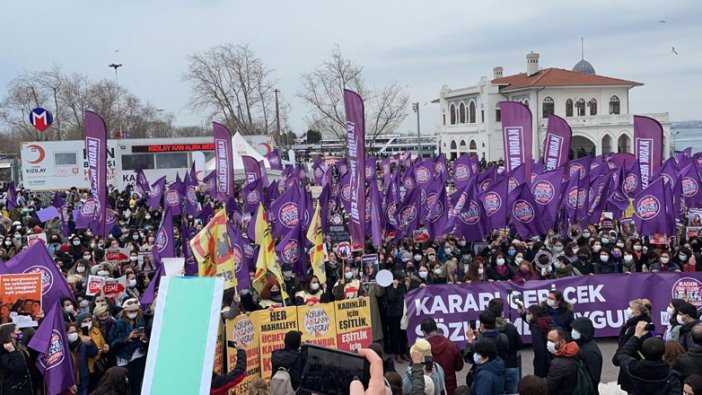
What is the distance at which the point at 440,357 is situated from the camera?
22.6 ft

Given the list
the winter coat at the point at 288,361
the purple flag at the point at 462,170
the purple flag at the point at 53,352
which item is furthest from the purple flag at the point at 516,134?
the purple flag at the point at 53,352

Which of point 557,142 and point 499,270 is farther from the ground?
point 557,142

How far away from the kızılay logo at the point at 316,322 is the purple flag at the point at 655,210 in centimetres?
773

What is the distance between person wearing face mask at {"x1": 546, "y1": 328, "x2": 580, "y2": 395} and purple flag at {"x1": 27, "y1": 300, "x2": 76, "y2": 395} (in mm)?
4476

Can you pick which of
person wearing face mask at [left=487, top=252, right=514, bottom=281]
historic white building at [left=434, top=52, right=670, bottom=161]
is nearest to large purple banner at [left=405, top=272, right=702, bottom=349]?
person wearing face mask at [left=487, top=252, right=514, bottom=281]

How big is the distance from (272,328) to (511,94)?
61.6 m

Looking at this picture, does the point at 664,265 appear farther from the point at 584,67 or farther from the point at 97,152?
the point at 584,67

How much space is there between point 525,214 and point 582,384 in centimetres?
859

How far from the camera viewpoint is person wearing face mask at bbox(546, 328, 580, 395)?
19.6 feet

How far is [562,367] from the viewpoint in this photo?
5.96 m

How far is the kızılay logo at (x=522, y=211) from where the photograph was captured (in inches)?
569

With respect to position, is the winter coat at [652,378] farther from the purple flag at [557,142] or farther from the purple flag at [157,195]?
the purple flag at [157,195]

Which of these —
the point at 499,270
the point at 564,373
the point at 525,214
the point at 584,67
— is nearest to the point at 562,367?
the point at 564,373

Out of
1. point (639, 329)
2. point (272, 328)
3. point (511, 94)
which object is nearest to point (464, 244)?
point (272, 328)
